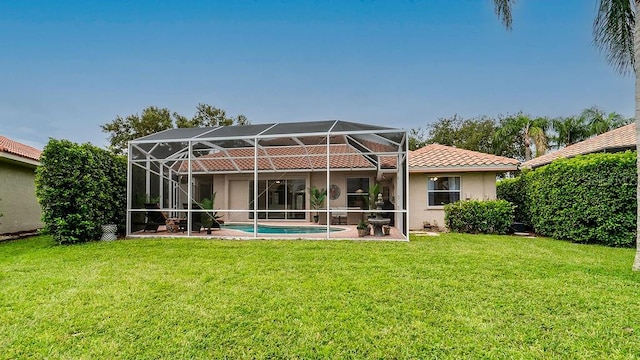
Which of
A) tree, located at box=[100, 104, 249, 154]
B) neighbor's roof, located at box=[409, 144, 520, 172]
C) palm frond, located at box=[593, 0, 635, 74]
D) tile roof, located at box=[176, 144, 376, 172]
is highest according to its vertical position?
tree, located at box=[100, 104, 249, 154]

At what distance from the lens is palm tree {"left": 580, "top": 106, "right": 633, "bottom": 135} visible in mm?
Answer: 23172

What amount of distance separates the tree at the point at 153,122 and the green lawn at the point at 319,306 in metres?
23.6

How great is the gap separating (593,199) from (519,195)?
13.8ft

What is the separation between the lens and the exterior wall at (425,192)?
12438mm

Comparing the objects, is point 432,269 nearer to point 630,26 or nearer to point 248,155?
point 630,26

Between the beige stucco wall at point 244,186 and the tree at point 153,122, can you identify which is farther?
the tree at point 153,122

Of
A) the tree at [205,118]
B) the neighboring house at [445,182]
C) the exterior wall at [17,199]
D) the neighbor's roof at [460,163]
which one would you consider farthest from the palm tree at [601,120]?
the exterior wall at [17,199]

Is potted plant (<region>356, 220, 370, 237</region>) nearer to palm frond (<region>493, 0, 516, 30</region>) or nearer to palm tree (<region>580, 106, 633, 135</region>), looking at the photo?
palm frond (<region>493, 0, 516, 30</region>)

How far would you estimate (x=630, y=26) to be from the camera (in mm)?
6648

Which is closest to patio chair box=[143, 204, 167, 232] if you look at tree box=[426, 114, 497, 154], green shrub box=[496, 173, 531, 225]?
green shrub box=[496, 173, 531, 225]

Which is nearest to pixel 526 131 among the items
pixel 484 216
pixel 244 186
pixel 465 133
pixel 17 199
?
pixel 465 133

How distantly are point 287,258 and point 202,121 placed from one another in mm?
25712

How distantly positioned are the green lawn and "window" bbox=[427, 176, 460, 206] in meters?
5.92

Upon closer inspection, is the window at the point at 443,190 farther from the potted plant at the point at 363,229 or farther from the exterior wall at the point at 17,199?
the exterior wall at the point at 17,199
